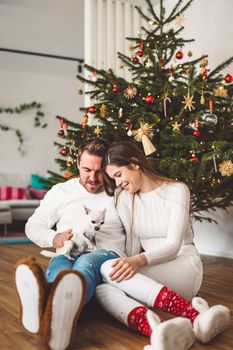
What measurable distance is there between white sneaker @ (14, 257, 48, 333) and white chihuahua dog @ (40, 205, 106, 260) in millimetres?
465

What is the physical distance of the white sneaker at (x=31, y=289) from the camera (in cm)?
140

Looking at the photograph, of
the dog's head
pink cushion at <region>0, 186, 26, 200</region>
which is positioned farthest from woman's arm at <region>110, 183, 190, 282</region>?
pink cushion at <region>0, 186, 26, 200</region>

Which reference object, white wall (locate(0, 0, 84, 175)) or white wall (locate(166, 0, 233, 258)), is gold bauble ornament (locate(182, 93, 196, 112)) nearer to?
white wall (locate(166, 0, 233, 258))

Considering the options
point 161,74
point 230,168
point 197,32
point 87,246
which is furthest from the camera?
point 197,32

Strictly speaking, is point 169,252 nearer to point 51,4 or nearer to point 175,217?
point 175,217

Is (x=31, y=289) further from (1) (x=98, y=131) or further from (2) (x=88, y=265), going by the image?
(1) (x=98, y=131)

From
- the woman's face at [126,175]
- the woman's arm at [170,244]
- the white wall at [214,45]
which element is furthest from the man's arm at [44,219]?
the white wall at [214,45]

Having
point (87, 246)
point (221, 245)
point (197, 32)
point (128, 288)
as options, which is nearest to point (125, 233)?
point (87, 246)

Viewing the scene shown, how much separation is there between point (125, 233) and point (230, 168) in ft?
3.14

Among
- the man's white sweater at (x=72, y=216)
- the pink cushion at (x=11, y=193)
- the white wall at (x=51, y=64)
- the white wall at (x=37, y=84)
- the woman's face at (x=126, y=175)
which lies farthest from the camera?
the pink cushion at (x=11, y=193)

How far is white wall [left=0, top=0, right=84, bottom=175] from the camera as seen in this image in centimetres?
630

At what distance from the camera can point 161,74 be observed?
3010 mm

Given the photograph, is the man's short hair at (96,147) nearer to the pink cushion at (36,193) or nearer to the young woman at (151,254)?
the young woman at (151,254)

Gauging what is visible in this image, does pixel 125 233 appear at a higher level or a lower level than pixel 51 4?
lower
